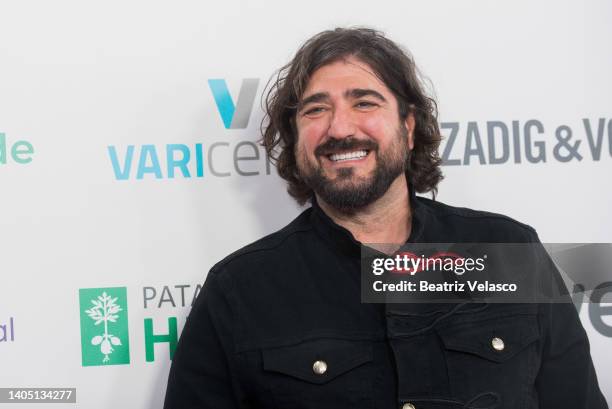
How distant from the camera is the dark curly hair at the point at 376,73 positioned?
168cm

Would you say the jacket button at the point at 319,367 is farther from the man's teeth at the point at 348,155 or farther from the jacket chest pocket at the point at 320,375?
the man's teeth at the point at 348,155

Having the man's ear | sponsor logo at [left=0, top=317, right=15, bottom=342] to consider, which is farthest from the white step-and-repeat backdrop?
the man's ear

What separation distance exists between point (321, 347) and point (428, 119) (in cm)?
67

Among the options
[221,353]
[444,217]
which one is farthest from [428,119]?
[221,353]

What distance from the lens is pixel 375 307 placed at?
1.48 m

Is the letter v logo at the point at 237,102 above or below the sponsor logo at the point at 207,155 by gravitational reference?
above

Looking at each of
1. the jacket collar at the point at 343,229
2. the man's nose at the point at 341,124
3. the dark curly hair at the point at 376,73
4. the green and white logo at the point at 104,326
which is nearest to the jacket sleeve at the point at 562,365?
the jacket collar at the point at 343,229

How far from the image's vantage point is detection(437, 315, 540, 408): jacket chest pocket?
1430 millimetres

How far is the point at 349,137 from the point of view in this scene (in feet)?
5.16

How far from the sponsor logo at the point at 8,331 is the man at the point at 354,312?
19.6 inches

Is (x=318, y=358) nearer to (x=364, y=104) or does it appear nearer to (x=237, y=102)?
(x=364, y=104)

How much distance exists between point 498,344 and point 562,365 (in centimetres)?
18

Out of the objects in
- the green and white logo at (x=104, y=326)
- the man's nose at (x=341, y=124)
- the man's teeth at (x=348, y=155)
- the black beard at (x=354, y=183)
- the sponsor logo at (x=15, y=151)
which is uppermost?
the sponsor logo at (x=15, y=151)

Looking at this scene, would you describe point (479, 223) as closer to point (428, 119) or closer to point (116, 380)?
point (428, 119)
